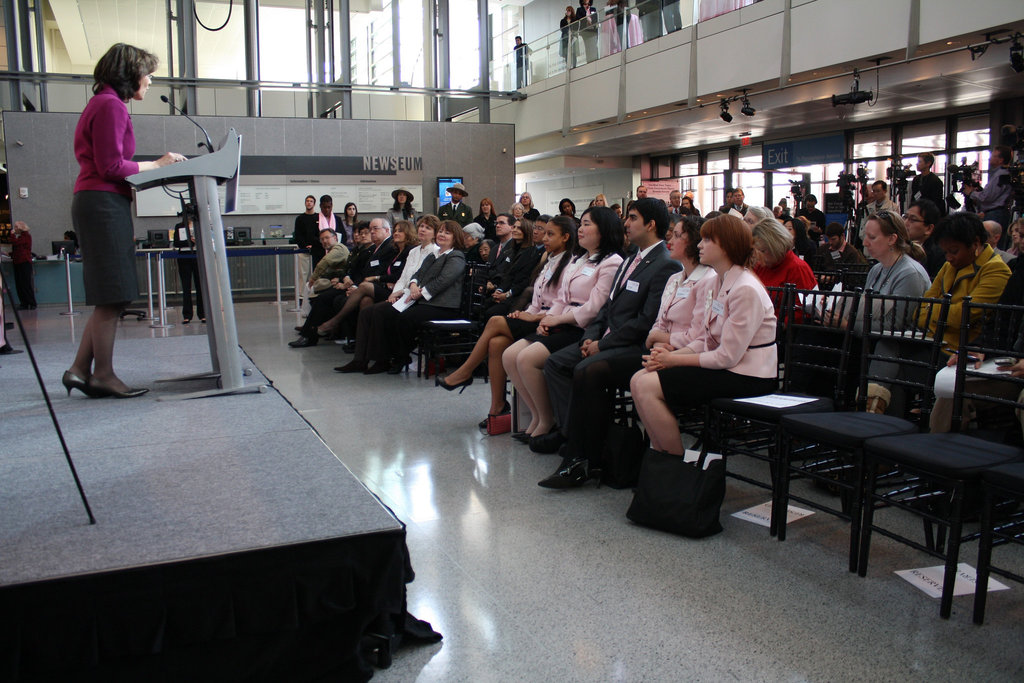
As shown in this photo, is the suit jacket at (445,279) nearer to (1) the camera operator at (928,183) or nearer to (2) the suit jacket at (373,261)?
(2) the suit jacket at (373,261)

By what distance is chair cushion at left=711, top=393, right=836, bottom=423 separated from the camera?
2803mm

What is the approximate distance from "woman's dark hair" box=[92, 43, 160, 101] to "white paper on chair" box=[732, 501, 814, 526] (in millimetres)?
2790

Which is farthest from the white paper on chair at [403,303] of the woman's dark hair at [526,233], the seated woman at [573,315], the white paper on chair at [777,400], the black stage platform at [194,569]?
the black stage platform at [194,569]

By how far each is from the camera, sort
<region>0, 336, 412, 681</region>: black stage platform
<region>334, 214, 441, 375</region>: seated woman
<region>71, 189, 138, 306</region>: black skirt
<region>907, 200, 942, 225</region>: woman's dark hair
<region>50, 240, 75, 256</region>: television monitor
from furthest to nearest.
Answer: <region>50, 240, 75, 256</region>: television monitor → <region>334, 214, 441, 375</region>: seated woman → <region>907, 200, 942, 225</region>: woman's dark hair → <region>71, 189, 138, 306</region>: black skirt → <region>0, 336, 412, 681</region>: black stage platform

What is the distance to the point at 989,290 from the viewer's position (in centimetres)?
334

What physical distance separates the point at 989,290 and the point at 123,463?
10.7 feet

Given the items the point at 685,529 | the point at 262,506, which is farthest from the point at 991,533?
the point at 262,506

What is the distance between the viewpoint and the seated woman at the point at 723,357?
304 centimetres

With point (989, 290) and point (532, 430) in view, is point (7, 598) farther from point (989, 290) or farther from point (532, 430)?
point (989, 290)

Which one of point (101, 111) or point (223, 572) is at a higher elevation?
point (101, 111)

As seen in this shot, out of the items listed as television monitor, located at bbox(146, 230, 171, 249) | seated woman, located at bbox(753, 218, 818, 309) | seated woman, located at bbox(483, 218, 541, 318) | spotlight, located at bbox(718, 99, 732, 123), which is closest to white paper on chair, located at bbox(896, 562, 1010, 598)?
seated woman, located at bbox(753, 218, 818, 309)

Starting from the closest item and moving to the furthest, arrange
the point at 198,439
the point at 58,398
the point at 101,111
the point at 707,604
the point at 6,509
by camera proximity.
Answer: the point at 6,509
the point at 707,604
the point at 198,439
the point at 101,111
the point at 58,398

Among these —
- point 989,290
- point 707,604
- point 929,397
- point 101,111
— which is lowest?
point 707,604

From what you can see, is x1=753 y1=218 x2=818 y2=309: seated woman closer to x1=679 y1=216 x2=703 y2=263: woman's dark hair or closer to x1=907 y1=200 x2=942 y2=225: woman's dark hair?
x1=679 y1=216 x2=703 y2=263: woman's dark hair
